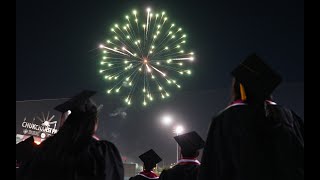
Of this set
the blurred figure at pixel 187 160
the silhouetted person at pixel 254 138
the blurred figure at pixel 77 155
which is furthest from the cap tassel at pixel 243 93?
the blurred figure at pixel 187 160

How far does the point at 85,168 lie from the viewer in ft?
14.1

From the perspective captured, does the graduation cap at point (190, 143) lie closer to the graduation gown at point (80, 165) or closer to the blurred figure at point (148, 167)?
the graduation gown at point (80, 165)

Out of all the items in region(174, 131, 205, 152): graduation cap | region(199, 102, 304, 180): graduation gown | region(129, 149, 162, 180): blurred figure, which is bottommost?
region(129, 149, 162, 180): blurred figure

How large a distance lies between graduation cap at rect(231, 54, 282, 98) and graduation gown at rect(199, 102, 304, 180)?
151 millimetres

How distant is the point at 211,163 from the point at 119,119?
1528 inches

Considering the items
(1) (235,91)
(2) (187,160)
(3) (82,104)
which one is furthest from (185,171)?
(1) (235,91)

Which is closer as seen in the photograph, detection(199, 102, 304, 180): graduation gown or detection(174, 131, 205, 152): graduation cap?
detection(199, 102, 304, 180): graduation gown

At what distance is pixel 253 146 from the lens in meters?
2.91

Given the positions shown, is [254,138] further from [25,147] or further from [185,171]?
[25,147]

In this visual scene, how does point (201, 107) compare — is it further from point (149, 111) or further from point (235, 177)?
point (235, 177)

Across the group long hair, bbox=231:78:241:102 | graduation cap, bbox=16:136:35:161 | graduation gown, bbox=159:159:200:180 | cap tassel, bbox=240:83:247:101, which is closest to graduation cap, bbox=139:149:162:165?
graduation gown, bbox=159:159:200:180

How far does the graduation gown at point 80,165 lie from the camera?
4258 millimetres

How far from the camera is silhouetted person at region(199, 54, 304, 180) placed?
284 cm

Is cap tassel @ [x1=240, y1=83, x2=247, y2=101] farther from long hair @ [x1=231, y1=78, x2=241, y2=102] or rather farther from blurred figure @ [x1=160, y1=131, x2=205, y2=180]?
blurred figure @ [x1=160, y1=131, x2=205, y2=180]
